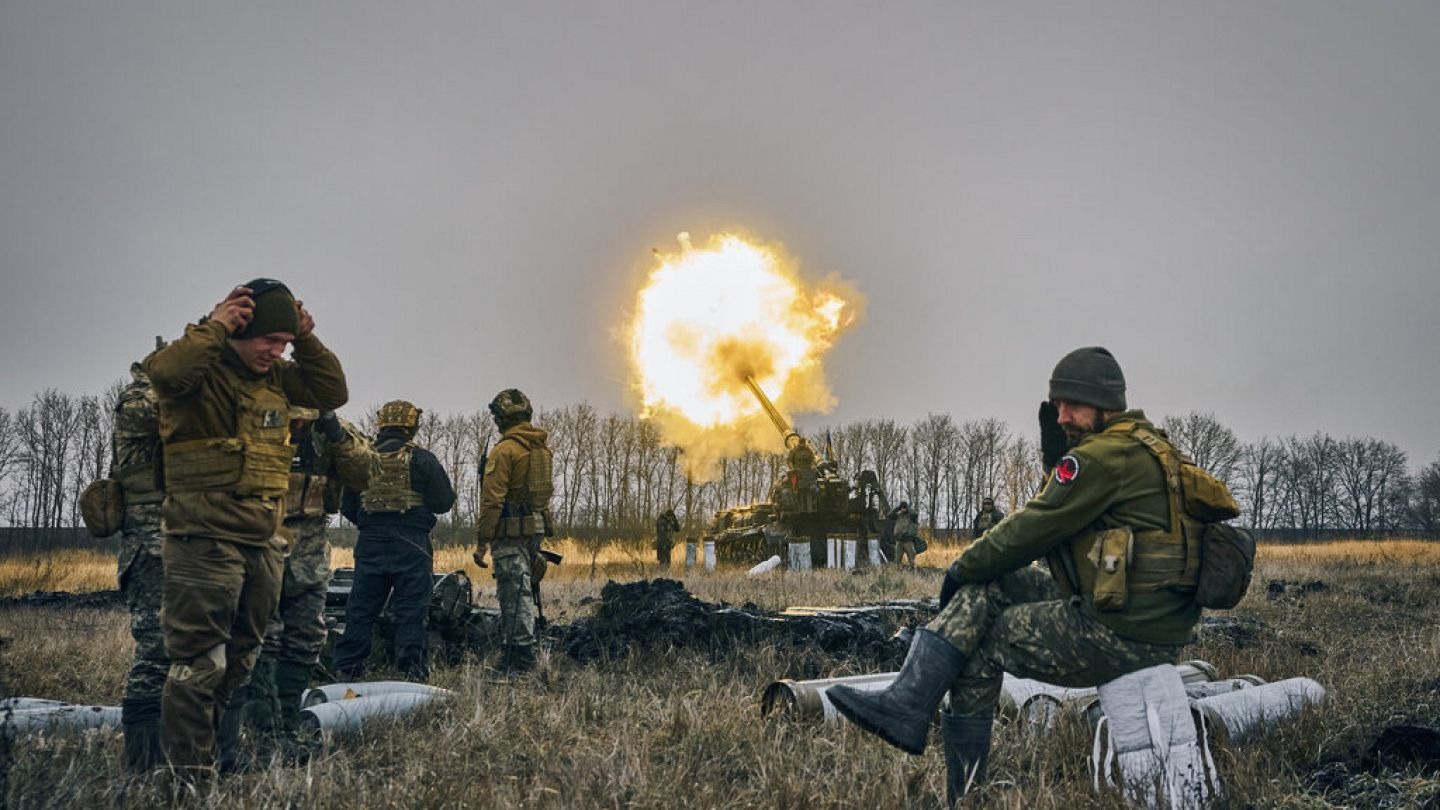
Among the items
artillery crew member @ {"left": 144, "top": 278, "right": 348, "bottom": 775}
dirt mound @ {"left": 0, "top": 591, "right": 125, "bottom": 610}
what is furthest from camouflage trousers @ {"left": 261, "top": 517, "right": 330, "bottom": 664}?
dirt mound @ {"left": 0, "top": 591, "right": 125, "bottom": 610}

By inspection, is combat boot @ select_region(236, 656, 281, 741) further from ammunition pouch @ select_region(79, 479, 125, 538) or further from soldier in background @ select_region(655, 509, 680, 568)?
soldier in background @ select_region(655, 509, 680, 568)

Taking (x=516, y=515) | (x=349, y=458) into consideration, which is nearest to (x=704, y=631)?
(x=516, y=515)

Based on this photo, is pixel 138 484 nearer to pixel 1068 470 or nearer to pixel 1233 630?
pixel 1068 470

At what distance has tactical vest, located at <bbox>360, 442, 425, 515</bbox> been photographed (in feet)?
25.6

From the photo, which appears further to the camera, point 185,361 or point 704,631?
point 704,631

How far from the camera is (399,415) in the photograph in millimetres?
8156

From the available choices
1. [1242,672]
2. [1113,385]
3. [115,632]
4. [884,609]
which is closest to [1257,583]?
[884,609]

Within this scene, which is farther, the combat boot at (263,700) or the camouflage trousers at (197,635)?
the combat boot at (263,700)

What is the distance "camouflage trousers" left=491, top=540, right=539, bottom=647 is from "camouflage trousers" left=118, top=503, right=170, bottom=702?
144 inches

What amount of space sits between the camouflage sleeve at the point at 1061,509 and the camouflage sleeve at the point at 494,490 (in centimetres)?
542

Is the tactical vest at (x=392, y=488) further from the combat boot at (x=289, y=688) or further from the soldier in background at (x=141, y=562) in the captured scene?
the soldier in background at (x=141, y=562)

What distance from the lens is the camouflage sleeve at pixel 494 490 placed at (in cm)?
823

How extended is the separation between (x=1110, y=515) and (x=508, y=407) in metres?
5.98

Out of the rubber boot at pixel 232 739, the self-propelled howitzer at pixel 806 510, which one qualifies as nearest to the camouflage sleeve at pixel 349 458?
the rubber boot at pixel 232 739
